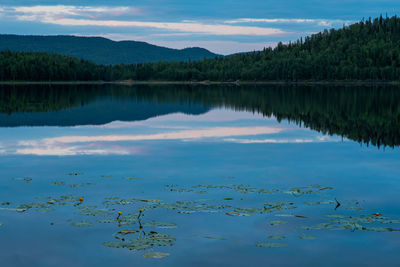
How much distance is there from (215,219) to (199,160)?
1294 cm

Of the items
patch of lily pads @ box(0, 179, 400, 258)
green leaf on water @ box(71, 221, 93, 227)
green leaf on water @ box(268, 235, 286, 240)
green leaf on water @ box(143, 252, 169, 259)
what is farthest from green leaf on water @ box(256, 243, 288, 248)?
green leaf on water @ box(71, 221, 93, 227)

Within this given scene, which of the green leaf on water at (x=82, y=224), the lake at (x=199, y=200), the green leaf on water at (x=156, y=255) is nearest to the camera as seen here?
the green leaf on water at (x=156, y=255)

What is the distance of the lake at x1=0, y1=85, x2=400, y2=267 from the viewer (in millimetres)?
14867

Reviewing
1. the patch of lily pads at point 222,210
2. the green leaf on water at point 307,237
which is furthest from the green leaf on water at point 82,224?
the green leaf on water at point 307,237

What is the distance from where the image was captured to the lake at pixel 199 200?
14867mm

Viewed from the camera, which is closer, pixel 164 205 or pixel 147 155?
pixel 164 205

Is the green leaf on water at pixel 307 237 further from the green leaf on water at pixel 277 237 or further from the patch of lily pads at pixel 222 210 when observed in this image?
the green leaf on water at pixel 277 237

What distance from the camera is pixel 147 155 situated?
32.6 meters

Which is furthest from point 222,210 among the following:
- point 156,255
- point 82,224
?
point 156,255

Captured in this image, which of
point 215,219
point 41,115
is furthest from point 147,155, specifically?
point 41,115

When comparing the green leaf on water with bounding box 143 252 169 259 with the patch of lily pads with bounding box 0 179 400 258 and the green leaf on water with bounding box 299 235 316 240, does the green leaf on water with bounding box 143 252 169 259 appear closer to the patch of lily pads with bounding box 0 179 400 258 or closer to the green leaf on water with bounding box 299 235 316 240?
the patch of lily pads with bounding box 0 179 400 258

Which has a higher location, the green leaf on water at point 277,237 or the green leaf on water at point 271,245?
the green leaf on water at point 277,237

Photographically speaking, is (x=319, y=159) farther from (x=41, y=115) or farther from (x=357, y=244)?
(x=41, y=115)

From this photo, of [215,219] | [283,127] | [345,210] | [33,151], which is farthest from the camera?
[283,127]
